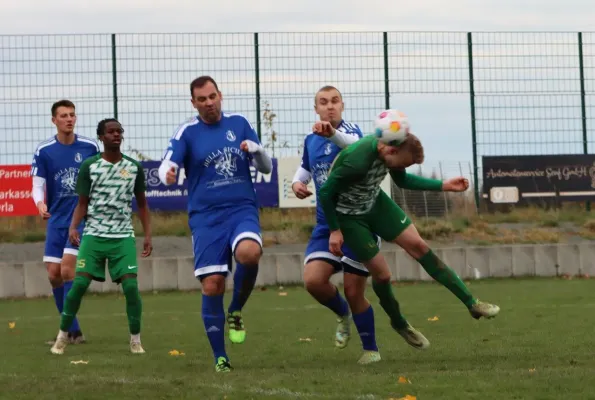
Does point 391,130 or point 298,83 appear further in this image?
point 298,83

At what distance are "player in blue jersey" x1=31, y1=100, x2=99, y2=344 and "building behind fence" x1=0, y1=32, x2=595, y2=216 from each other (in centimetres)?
923

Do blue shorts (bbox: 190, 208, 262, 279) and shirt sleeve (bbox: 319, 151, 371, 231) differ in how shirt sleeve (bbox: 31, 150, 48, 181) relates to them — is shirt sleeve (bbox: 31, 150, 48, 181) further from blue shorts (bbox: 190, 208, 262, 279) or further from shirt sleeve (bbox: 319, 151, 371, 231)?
shirt sleeve (bbox: 319, 151, 371, 231)

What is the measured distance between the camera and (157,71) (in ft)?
74.1

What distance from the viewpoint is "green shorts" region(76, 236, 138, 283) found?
1158cm

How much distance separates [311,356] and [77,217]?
274 cm

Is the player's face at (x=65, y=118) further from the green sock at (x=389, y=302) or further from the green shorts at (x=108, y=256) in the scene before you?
the green sock at (x=389, y=302)

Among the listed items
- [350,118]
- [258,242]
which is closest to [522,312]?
[258,242]

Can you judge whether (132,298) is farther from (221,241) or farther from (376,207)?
(376,207)

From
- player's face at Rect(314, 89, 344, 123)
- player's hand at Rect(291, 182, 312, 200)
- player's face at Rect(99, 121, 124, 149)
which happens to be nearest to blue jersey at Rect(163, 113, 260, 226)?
player's hand at Rect(291, 182, 312, 200)

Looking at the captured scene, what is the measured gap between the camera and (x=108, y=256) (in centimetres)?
1163

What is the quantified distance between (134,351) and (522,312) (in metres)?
5.11

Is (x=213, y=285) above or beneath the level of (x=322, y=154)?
beneath

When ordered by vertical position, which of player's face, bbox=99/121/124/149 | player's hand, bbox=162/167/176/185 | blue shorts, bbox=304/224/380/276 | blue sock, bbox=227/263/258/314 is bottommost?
blue sock, bbox=227/263/258/314

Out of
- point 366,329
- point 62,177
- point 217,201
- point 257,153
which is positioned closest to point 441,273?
point 366,329
